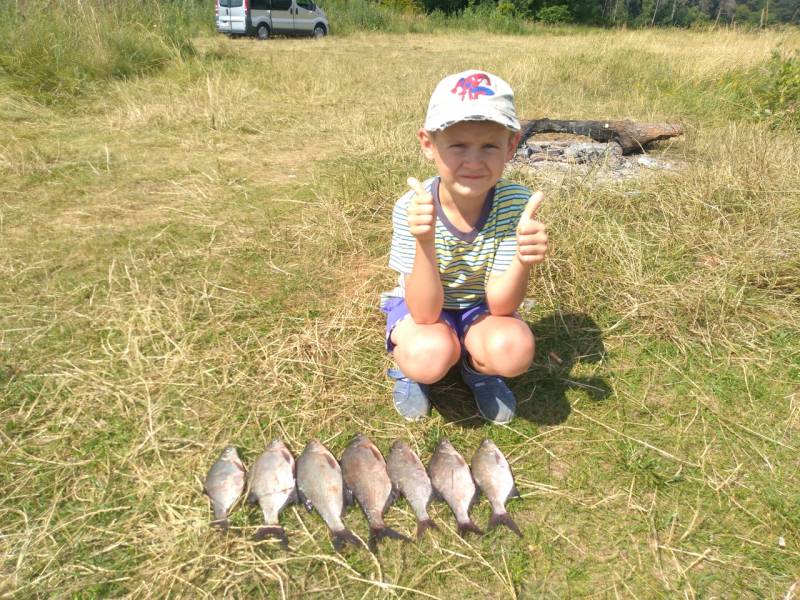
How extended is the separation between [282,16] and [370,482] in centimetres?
1858

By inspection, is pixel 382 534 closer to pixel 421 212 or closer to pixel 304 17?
pixel 421 212

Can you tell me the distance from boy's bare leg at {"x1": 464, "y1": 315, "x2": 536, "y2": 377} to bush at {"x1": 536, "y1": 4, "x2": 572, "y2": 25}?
35.2 m

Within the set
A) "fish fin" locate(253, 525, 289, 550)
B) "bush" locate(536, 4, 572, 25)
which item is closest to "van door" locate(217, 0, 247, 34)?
"fish fin" locate(253, 525, 289, 550)

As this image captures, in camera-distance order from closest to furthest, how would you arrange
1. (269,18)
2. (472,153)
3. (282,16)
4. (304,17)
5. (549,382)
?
1. (472,153)
2. (549,382)
3. (269,18)
4. (282,16)
5. (304,17)

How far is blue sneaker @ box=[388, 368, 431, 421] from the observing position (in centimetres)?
243

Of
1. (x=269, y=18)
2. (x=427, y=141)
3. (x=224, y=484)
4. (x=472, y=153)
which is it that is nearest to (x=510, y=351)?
(x=472, y=153)

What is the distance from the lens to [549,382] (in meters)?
2.66

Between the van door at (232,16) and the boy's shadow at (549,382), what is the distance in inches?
668

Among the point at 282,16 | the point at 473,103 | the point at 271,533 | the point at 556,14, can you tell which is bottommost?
the point at 271,533

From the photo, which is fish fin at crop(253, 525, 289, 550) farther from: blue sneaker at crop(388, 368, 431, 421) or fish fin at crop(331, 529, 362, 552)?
blue sneaker at crop(388, 368, 431, 421)

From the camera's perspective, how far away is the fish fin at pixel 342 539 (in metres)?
1.91

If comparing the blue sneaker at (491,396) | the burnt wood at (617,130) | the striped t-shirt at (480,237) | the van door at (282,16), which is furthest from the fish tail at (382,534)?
the van door at (282,16)

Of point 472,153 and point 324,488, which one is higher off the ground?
point 472,153

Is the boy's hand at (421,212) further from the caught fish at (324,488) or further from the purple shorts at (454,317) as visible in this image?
the caught fish at (324,488)
